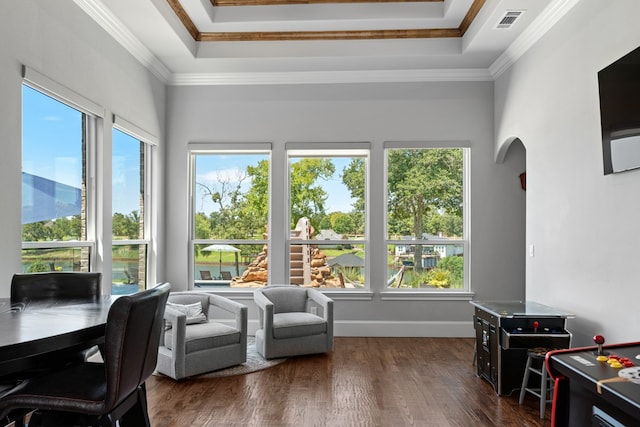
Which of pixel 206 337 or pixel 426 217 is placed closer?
pixel 206 337

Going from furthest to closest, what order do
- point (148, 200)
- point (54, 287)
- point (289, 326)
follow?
1. point (148, 200)
2. point (289, 326)
3. point (54, 287)

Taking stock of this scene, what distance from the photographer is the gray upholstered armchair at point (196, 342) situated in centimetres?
397

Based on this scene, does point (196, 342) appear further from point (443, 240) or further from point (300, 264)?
point (443, 240)

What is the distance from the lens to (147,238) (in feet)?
17.8

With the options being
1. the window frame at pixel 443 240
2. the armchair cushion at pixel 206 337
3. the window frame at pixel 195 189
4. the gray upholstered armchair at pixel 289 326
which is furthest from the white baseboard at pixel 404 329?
the armchair cushion at pixel 206 337

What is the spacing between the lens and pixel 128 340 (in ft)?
6.39

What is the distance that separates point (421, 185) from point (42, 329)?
469 centimetres

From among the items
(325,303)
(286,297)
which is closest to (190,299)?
(286,297)

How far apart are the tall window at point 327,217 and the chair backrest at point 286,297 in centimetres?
62

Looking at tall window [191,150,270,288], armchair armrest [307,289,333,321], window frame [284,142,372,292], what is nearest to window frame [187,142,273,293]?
tall window [191,150,270,288]

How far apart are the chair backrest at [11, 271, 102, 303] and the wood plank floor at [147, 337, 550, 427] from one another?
1020 millimetres

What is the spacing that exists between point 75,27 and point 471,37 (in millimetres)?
3637

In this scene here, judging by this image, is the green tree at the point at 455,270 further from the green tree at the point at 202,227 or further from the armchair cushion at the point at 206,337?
the green tree at the point at 202,227

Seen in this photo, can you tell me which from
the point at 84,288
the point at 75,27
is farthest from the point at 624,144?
the point at 75,27
